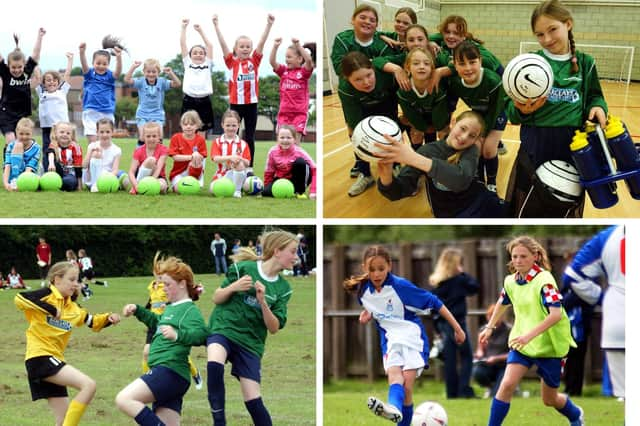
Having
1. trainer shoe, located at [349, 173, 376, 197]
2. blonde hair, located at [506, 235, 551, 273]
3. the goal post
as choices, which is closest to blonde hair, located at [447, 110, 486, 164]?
blonde hair, located at [506, 235, 551, 273]

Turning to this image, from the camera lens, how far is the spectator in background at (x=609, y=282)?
20.0ft

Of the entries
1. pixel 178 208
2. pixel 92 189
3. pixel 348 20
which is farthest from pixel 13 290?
pixel 348 20

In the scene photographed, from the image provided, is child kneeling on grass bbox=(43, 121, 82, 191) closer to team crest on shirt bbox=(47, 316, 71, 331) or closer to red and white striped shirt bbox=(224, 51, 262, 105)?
red and white striped shirt bbox=(224, 51, 262, 105)

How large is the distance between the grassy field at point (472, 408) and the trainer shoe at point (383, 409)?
83cm

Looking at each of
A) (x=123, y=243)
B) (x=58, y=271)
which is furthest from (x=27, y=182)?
(x=58, y=271)

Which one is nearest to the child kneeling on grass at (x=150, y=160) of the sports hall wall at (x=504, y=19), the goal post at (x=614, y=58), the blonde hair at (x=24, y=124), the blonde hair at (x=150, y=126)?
the blonde hair at (x=150, y=126)

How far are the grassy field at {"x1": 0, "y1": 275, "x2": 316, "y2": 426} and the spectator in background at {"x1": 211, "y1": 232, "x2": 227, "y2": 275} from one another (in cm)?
18

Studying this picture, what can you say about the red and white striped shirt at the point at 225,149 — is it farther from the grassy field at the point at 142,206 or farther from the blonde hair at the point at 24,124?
the blonde hair at the point at 24,124

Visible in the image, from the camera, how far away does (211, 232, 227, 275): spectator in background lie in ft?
20.0

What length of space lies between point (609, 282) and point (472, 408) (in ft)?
4.20

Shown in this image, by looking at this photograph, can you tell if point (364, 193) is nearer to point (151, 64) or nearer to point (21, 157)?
point (151, 64)

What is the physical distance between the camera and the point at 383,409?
4848 mm

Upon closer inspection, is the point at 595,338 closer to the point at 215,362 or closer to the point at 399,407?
the point at 399,407

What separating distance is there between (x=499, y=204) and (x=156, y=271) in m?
2.31
